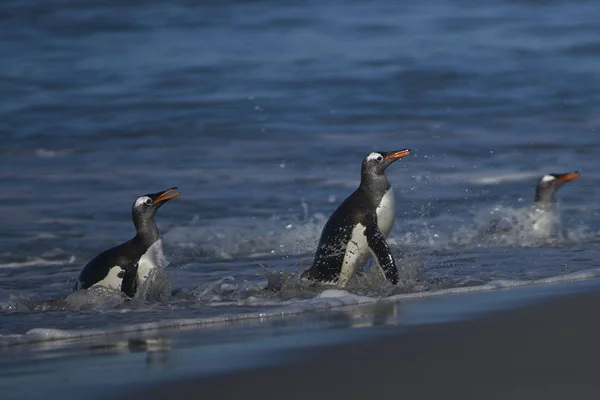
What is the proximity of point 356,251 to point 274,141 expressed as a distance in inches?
298

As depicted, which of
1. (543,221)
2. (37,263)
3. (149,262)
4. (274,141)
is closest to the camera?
(149,262)

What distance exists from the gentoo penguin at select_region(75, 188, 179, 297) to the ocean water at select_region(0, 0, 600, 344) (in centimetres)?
22

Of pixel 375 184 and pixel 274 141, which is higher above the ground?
pixel 274 141

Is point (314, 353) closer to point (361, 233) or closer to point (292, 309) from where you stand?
point (292, 309)

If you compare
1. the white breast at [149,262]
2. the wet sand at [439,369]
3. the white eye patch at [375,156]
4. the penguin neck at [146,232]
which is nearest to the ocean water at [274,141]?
the white breast at [149,262]

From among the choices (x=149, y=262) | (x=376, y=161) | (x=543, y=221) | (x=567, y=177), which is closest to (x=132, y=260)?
(x=149, y=262)

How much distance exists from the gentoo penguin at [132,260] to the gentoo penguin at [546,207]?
3.05 meters

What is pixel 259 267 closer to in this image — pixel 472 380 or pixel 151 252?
pixel 151 252

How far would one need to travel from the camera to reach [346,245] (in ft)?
23.9

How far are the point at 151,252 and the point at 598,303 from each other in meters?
2.75

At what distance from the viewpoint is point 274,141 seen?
14.8m

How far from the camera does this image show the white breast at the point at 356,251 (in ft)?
23.7

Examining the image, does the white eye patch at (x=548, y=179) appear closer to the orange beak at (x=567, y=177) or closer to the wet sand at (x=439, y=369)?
the orange beak at (x=567, y=177)

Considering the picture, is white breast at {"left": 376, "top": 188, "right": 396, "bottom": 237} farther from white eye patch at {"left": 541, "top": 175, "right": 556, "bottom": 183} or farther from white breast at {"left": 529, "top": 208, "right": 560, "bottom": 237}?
white eye patch at {"left": 541, "top": 175, "right": 556, "bottom": 183}
